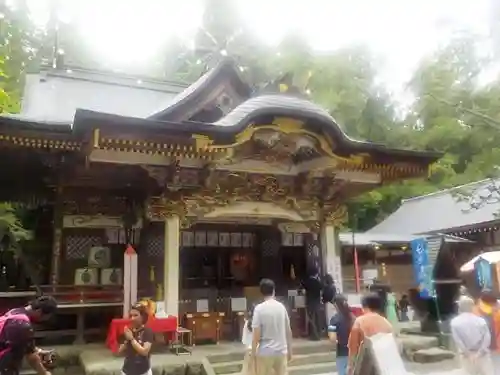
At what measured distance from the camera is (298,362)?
8.87 meters

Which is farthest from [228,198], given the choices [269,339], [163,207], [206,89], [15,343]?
[15,343]

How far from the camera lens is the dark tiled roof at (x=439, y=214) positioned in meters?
17.0

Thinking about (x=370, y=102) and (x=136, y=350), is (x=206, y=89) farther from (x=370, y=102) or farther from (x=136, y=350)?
(x=370, y=102)

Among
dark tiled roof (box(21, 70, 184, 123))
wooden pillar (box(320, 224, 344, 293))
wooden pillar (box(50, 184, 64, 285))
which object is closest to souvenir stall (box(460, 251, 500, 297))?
wooden pillar (box(320, 224, 344, 293))

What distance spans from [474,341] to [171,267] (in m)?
5.79

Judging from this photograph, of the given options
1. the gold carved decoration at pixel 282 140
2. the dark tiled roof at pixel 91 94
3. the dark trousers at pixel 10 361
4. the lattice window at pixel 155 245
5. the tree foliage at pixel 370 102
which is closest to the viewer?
the dark trousers at pixel 10 361

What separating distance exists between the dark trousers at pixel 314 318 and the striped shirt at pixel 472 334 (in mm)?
5082

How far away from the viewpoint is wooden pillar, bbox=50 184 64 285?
980 cm

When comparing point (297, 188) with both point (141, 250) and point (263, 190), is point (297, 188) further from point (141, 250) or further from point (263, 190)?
point (141, 250)

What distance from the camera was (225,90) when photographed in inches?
458

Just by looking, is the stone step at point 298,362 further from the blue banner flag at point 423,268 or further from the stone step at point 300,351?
the blue banner flag at point 423,268

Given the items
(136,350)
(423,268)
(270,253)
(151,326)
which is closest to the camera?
(136,350)

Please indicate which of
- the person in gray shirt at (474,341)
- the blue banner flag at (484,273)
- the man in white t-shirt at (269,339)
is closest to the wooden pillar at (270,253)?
the blue banner flag at (484,273)

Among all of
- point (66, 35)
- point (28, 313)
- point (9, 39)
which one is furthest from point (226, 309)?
point (66, 35)
